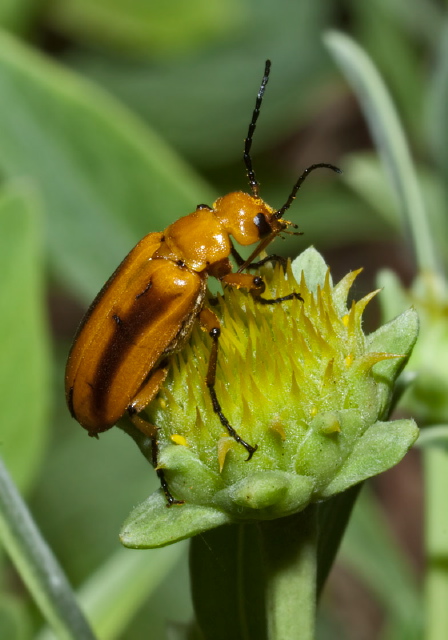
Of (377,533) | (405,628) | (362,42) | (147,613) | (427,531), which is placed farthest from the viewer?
(362,42)

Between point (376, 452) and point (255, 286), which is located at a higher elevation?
point (255, 286)

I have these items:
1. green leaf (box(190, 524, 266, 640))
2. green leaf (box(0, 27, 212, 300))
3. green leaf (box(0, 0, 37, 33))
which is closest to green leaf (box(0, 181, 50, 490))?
green leaf (box(0, 27, 212, 300))

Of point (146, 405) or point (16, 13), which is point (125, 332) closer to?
point (146, 405)

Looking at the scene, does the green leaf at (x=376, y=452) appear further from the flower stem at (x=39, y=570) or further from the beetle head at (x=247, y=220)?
the beetle head at (x=247, y=220)

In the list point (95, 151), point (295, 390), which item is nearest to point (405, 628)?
point (295, 390)

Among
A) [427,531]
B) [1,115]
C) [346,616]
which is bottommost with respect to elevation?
[346,616]

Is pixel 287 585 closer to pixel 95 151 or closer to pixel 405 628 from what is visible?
pixel 405 628

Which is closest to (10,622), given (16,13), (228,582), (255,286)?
(228,582)

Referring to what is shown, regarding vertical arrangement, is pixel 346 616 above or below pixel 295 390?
below
